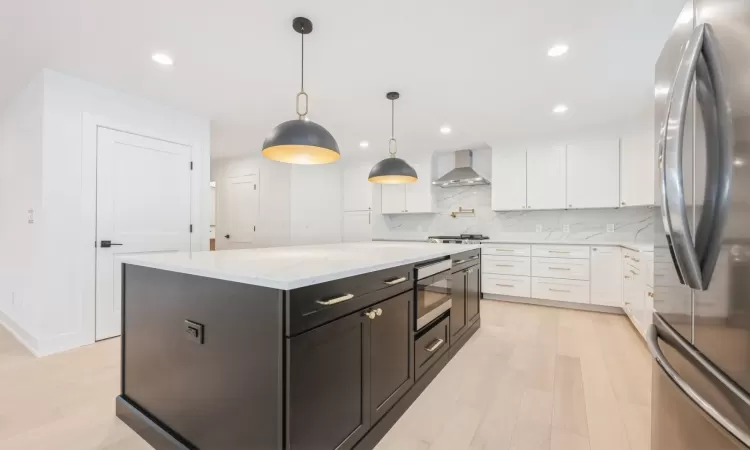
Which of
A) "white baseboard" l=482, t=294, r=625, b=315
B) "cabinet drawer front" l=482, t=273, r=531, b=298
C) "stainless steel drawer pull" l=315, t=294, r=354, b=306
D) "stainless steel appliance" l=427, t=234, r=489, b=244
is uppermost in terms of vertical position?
"stainless steel appliance" l=427, t=234, r=489, b=244

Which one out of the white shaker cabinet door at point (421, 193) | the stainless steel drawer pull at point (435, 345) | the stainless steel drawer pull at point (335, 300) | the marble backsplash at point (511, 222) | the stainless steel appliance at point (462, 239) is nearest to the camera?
the stainless steel drawer pull at point (335, 300)

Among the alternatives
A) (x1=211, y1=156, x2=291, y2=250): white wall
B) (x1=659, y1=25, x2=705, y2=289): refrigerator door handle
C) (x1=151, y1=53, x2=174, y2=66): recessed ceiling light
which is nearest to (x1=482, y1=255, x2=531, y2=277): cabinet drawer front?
(x1=211, y1=156, x2=291, y2=250): white wall

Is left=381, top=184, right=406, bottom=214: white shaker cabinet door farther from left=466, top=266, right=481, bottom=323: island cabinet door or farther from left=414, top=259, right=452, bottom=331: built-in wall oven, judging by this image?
left=414, top=259, right=452, bottom=331: built-in wall oven

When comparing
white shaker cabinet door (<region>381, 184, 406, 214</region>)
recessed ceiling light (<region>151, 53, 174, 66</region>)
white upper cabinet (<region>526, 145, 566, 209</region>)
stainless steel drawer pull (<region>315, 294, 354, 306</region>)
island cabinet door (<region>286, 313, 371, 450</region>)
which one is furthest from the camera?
white shaker cabinet door (<region>381, 184, 406, 214</region>)

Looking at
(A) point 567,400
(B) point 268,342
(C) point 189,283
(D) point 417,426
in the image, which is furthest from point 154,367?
(A) point 567,400

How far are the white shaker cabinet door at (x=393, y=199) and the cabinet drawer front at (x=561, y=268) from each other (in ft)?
7.79

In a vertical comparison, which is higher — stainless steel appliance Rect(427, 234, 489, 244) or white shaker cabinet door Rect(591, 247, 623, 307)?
stainless steel appliance Rect(427, 234, 489, 244)

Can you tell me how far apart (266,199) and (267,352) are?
5312 millimetres

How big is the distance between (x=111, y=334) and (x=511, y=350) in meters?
3.79

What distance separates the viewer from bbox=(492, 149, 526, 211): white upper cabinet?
4.85 metres

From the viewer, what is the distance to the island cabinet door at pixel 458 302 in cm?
259

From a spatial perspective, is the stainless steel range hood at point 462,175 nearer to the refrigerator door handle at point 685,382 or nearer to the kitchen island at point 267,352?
the kitchen island at point 267,352

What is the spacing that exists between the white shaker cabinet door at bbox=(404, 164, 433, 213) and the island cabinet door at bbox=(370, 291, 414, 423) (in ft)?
12.7


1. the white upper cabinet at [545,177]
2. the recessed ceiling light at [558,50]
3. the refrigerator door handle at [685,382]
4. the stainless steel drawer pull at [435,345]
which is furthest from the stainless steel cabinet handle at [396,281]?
the white upper cabinet at [545,177]
